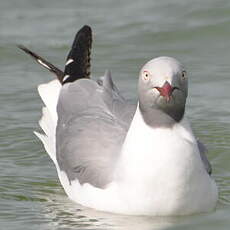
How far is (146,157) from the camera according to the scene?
6.79 meters

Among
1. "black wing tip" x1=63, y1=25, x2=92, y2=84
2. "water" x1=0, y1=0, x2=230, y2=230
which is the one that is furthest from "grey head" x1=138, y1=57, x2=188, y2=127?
"black wing tip" x1=63, y1=25, x2=92, y2=84

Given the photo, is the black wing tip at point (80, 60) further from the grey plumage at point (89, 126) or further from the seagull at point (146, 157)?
the seagull at point (146, 157)

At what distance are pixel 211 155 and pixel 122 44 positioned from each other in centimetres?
359

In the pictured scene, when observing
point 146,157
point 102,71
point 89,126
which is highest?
point 146,157

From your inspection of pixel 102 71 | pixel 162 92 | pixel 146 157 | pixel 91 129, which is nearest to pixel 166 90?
pixel 162 92

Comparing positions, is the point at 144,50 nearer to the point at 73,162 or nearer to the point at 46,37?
the point at 46,37

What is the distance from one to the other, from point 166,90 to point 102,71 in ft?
14.9

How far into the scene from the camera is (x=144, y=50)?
1164 cm

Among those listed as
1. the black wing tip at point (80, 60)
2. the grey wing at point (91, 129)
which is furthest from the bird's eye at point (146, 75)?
the black wing tip at point (80, 60)

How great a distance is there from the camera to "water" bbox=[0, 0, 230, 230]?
7254 mm

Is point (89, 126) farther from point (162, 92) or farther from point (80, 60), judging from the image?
point (80, 60)

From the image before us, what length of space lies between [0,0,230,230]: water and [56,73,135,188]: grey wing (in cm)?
28

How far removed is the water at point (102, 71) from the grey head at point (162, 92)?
0.67 metres

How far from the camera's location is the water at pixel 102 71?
286 inches
